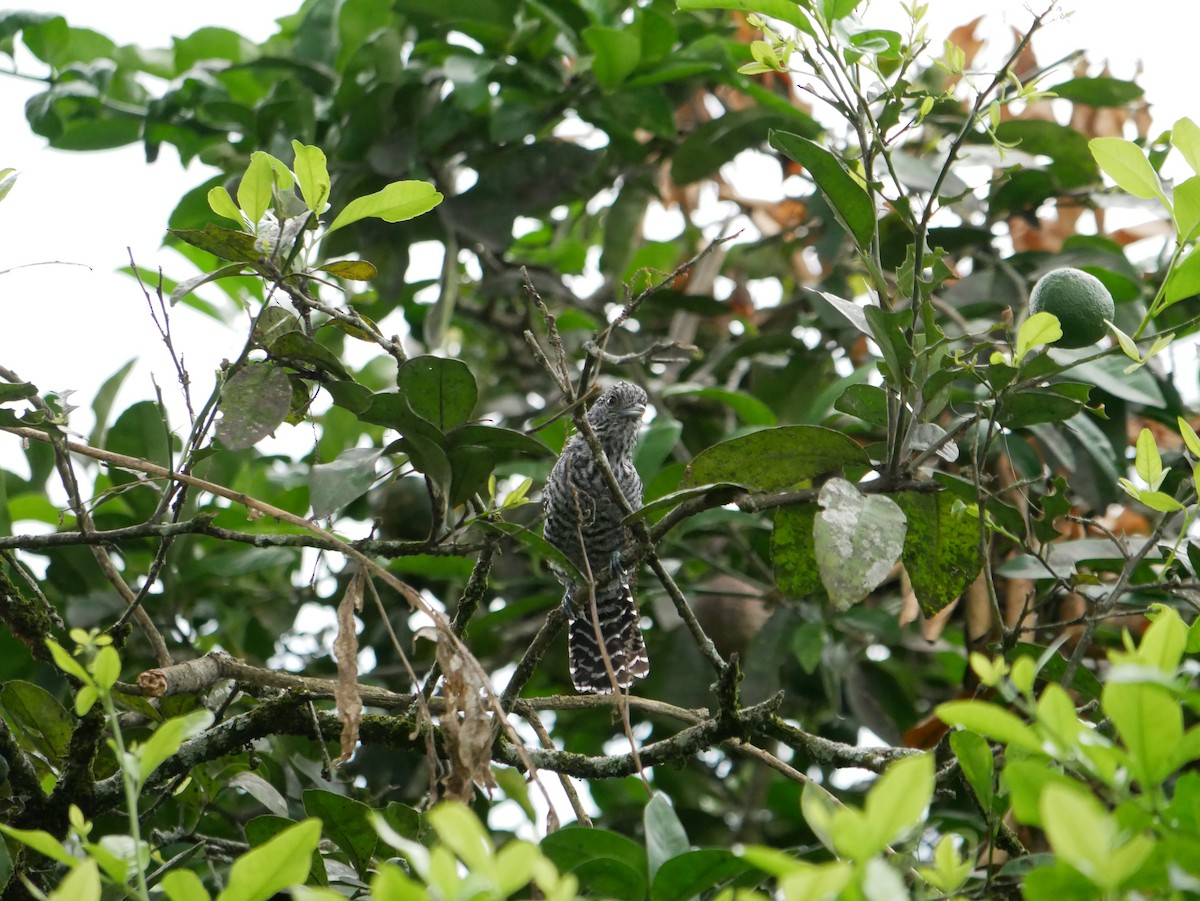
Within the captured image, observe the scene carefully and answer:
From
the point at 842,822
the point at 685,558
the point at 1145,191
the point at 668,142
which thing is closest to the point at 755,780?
the point at 685,558

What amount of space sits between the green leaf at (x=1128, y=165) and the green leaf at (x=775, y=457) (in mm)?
512

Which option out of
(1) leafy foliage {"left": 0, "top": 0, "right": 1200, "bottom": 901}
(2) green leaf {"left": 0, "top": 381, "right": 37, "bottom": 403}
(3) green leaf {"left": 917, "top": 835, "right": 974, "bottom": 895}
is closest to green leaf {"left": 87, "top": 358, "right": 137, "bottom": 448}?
(1) leafy foliage {"left": 0, "top": 0, "right": 1200, "bottom": 901}

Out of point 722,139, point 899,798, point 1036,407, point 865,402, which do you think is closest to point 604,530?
point 722,139

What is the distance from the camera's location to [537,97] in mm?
3223

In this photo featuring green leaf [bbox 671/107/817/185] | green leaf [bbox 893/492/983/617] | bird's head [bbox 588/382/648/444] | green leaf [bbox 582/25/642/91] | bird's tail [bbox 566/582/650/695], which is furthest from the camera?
green leaf [bbox 671/107/817/185]

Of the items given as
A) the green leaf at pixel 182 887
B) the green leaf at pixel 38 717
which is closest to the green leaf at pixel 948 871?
the green leaf at pixel 182 887

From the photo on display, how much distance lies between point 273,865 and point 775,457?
98 cm

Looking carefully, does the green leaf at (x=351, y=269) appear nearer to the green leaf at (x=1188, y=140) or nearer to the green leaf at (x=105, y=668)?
the green leaf at (x=105, y=668)

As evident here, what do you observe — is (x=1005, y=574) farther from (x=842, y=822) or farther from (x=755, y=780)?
(x=842, y=822)

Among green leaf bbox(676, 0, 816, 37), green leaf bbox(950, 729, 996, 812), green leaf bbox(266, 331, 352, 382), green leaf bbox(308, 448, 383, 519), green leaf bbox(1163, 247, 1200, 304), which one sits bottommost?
green leaf bbox(950, 729, 996, 812)

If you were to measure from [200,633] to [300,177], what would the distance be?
74.5 inches

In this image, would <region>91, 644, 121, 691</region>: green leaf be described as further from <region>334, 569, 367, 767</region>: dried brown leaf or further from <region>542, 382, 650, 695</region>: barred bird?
<region>542, 382, 650, 695</region>: barred bird

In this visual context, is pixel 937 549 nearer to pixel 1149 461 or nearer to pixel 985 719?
pixel 1149 461

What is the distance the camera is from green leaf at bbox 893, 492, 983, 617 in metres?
1.81
